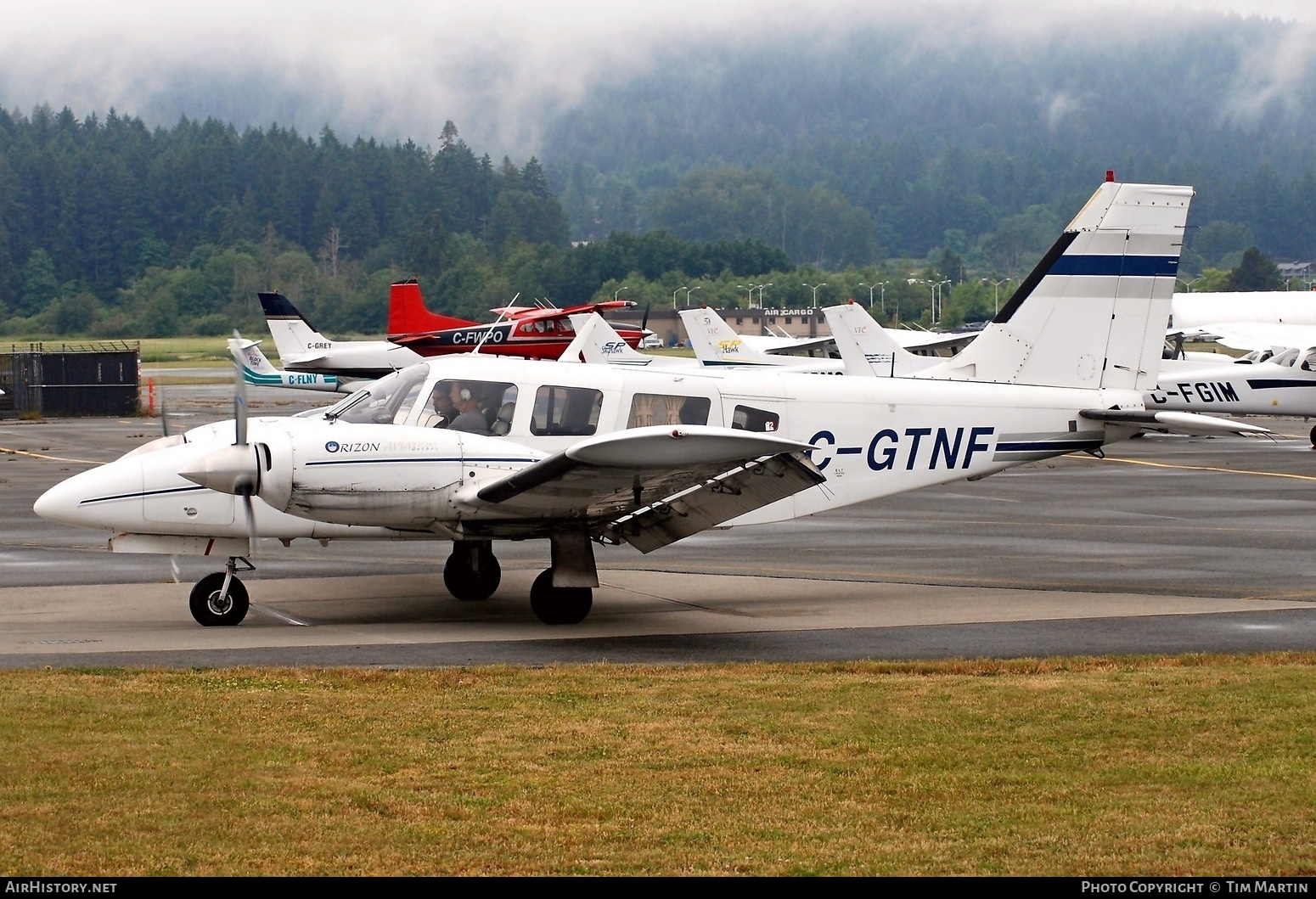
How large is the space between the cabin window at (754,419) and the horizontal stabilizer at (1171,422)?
3330mm

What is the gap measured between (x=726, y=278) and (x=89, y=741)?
178m

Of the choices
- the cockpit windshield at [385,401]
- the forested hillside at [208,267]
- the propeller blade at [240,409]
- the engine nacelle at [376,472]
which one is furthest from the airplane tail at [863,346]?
the forested hillside at [208,267]

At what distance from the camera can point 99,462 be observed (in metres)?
30.2

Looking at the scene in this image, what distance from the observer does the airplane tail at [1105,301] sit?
16453 millimetres

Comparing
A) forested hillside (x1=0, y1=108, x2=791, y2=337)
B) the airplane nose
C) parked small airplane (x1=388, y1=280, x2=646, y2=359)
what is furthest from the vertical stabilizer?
forested hillside (x1=0, y1=108, x2=791, y2=337)

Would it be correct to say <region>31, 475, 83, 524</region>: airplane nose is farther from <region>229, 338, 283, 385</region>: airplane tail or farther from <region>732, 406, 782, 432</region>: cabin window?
<region>229, 338, 283, 385</region>: airplane tail

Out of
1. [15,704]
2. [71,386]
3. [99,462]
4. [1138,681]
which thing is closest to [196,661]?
[15,704]

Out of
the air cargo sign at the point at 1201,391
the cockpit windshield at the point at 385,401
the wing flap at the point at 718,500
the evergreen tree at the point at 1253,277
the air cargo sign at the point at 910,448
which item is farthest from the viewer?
the evergreen tree at the point at 1253,277

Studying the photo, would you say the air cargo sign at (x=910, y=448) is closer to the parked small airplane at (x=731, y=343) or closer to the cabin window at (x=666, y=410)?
the cabin window at (x=666, y=410)

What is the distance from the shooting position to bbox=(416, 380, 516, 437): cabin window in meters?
14.0

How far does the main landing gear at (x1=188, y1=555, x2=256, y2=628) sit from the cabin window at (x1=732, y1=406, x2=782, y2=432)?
466cm

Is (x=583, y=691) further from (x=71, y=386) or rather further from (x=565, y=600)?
(x=71, y=386)

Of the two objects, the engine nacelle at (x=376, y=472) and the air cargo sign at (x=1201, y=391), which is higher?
the engine nacelle at (x=376, y=472)

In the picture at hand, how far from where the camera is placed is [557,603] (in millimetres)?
14078
